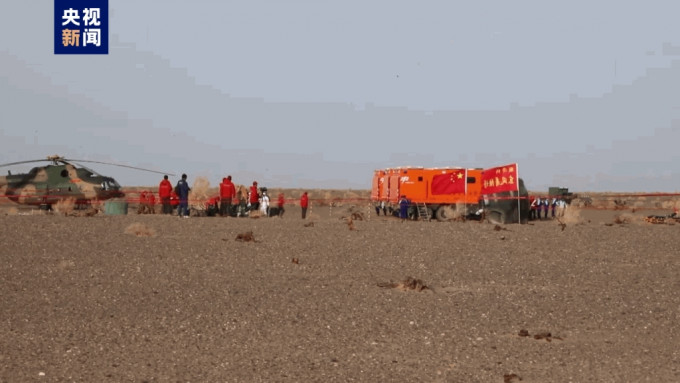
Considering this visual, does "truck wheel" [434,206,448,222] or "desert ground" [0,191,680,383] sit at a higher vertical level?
"truck wheel" [434,206,448,222]

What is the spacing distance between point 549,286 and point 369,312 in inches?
165

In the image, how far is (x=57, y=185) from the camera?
111ft

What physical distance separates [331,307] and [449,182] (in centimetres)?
2428

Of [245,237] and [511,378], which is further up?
[245,237]

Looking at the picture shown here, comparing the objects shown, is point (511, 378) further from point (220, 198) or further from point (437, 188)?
point (437, 188)

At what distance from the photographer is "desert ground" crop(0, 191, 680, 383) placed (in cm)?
849

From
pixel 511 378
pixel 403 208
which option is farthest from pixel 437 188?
pixel 511 378

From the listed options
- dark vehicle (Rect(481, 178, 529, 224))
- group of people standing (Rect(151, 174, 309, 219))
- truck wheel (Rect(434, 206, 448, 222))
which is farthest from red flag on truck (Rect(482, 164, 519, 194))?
group of people standing (Rect(151, 174, 309, 219))

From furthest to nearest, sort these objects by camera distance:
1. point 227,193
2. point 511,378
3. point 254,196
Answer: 1. point 254,196
2. point 227,193
3. point 511,378

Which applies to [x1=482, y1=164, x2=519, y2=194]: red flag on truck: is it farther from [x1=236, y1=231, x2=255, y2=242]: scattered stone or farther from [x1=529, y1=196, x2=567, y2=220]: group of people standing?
[x1=236, y1=231, x2=255, y2=242]: scattered stone

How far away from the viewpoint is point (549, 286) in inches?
550

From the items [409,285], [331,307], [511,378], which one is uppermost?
[409,285]

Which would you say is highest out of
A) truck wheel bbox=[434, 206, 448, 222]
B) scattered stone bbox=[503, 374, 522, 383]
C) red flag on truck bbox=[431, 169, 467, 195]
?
red flag on truck bbox=[431, 169, 467, 195]

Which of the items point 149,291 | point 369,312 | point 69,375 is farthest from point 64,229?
point 69,375
